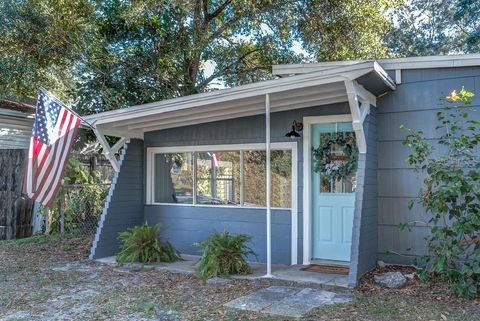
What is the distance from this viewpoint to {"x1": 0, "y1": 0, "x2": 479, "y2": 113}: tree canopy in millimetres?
8852

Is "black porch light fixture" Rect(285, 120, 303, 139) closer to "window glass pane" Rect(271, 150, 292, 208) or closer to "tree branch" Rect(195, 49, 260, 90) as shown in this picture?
"window glass pane" Rect(271, 150, 292, 208)

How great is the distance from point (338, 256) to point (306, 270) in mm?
605

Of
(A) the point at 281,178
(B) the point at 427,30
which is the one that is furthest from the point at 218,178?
(B) the point at 427,30

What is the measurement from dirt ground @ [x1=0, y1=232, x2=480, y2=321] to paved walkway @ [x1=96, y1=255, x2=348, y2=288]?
0.66 ft

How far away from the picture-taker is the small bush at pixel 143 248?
6.69 meters

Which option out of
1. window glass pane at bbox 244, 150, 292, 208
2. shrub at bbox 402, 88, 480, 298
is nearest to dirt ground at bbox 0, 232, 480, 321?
shrub at bbox 402, 88, 480, 298

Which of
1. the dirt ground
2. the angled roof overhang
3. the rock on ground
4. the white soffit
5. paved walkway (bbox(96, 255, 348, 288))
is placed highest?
the white soffit

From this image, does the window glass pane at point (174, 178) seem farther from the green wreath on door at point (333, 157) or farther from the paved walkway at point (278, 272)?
the green wreath on door at point (333, 157)

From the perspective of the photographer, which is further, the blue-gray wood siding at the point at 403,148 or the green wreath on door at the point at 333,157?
the green wreath on door at the point at 333,157

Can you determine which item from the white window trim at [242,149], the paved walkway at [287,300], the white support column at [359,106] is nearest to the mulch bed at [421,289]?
the paved walkway at [287,300]

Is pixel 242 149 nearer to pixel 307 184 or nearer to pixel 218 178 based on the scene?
pixel 218 178

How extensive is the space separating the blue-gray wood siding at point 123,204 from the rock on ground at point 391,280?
14.0 feet

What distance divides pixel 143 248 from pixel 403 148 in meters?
3.98

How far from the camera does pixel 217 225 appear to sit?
733 cm
